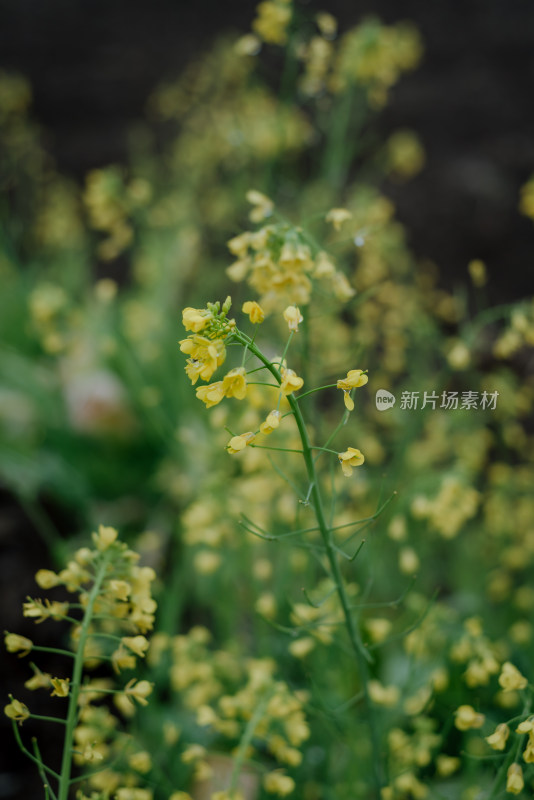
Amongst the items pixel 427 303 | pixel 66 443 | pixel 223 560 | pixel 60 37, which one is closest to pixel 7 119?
pixel 60 37

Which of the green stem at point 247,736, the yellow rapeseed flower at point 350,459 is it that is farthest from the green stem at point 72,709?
the yellow rapeseed flower at point 350,459

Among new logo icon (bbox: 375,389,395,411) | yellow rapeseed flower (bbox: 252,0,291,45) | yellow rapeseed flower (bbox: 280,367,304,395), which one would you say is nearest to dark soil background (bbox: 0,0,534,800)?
yellow rapeseed flower (bbox: 252,0,291,45)

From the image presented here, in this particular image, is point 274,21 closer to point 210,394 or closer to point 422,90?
point 210,394

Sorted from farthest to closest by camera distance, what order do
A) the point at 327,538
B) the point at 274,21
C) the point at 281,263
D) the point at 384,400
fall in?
the point at 274,21 → the point at 384,400 → the point at 281,263 → the point at 327,538

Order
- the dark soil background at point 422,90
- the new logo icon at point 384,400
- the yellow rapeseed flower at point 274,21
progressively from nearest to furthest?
the new logo icon at point 384,400 < the yellow rapeseed flower at point 274,21 < the dark soil background at point 422,90

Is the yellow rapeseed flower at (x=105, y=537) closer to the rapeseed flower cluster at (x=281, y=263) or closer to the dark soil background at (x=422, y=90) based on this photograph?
the rapeseed flower cluster at (x=281, y=263)

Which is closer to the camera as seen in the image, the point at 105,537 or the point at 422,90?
the point at 105,537

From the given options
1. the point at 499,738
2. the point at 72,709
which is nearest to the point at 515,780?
the point at 499,738

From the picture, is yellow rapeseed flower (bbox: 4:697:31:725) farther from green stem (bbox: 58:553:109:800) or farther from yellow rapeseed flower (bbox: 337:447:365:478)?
yellow rapeseed flower (bbox: 337:447:365:478)
